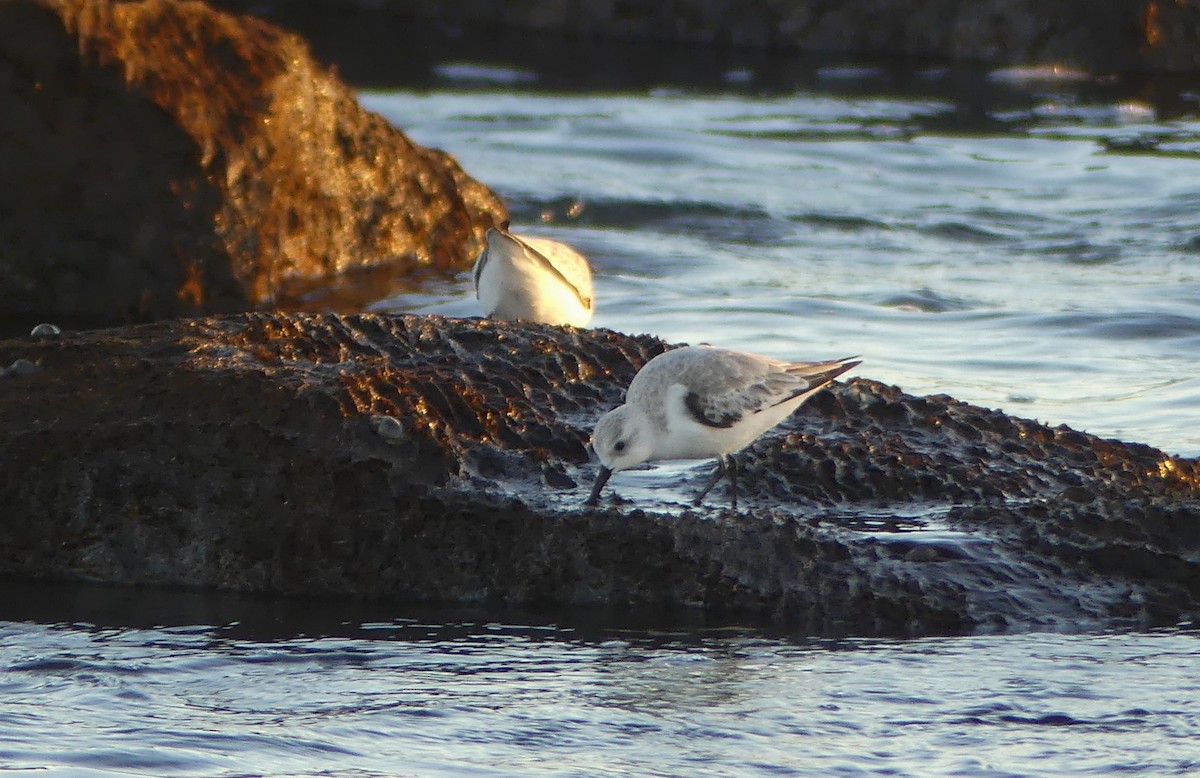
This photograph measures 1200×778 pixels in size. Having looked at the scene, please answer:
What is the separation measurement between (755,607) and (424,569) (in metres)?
1.14

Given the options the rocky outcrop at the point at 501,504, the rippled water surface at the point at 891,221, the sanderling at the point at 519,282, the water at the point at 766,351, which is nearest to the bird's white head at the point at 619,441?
the rocky outcrop at the point at 501,504

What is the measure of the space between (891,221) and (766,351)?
4808 mm

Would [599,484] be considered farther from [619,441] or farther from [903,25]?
[903,25]

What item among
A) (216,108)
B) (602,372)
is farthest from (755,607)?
(216,108)

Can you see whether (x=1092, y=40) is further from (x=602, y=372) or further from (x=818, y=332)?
(x=602, y=372)

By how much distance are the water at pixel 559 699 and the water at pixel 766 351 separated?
12 millimetres

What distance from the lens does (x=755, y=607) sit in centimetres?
582

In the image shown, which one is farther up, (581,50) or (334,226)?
(581,50)

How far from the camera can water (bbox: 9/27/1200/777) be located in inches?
189

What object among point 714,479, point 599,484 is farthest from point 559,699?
point 714,479

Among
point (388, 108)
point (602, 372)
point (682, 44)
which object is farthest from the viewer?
point (682, 44)

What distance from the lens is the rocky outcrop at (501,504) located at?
582cm

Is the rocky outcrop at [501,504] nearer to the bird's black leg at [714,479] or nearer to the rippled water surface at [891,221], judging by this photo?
the bird's black leg at [714,479]

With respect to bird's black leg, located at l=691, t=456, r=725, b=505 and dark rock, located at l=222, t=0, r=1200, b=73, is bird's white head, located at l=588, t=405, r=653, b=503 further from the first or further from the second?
dark rock, located at l=222, t=0, r=1200, b=73
